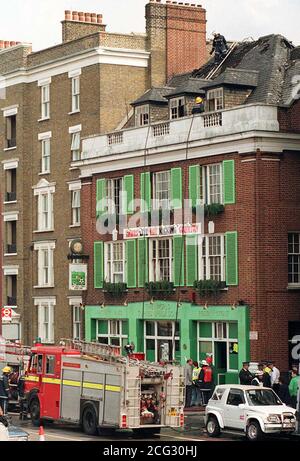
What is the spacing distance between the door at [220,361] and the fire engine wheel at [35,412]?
36.8 ft

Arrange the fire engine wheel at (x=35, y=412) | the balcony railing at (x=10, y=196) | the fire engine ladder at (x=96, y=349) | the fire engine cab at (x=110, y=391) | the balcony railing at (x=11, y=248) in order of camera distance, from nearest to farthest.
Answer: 1. the fire engine cab at (x=110, y=391)
2. the fire engine ladder at (x=96, y=349)
3. the fire engine wheel at (x=35, y=412)
4. the balcony railing at (x=11, y=248)
5. the balcony railing at (x=10, y=196)

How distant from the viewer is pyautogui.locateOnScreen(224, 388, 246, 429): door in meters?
39.2

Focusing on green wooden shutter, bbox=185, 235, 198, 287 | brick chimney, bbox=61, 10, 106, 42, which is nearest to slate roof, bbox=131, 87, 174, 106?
brick chimney, bbox=61, 10, 106, 42

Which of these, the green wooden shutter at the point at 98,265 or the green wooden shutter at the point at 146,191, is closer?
the green wooden shutter at the point at 146,191

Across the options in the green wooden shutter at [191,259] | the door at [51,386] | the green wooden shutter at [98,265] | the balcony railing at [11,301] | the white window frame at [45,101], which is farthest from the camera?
the balcony railing at [11,301]

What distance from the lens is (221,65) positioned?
61844 mm

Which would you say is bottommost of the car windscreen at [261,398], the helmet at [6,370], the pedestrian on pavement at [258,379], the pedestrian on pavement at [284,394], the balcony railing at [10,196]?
the pedestrian on pavement at [284,394]

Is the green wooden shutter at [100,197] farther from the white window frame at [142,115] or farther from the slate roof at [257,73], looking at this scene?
the slate roof at [257,73]

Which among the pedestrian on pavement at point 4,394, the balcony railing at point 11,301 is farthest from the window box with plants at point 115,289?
the pedestrian on pavement at point 4,394

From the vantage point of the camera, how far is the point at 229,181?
53.7 meters

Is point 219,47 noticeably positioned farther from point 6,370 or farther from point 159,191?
point 6,370

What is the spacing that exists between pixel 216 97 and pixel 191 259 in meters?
6.82

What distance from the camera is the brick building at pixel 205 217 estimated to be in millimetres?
52688
